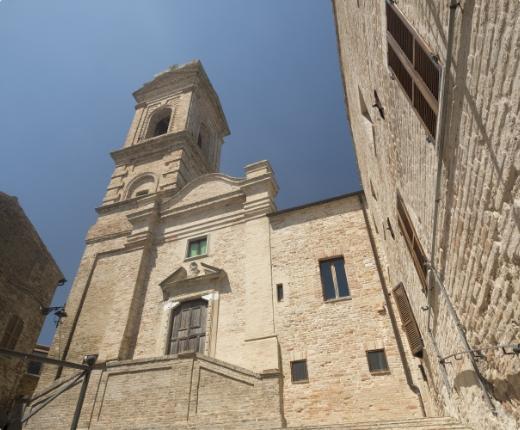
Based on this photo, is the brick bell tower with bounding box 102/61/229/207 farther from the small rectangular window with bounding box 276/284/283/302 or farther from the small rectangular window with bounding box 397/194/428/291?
the small rectangular window with bounding box 397/194/428/291

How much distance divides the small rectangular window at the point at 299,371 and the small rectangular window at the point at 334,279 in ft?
7.13

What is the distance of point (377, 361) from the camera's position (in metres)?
9.97

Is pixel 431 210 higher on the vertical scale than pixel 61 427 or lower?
higher

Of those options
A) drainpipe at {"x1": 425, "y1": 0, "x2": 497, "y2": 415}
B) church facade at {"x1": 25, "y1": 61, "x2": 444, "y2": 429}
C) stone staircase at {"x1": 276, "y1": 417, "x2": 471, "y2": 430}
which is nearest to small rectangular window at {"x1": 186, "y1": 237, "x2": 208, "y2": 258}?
church facade at {"x1": 25, "y1": 61, "x2": 444, "y2": 429}

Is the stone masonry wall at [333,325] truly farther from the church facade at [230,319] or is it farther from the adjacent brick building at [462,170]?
the adjacent brick building at [462,170]

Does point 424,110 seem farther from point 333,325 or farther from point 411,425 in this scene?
point 333,325

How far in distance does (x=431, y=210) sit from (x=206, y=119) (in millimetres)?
26014

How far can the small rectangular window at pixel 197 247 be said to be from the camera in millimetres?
15291

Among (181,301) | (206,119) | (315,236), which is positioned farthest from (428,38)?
(206,119)

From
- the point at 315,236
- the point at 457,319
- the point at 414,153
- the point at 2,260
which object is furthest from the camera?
the point at 2,260

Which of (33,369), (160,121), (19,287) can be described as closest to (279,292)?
(19,287)

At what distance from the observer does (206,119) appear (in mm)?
28641

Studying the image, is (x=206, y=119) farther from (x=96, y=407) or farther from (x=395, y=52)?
(x=395, y=52)

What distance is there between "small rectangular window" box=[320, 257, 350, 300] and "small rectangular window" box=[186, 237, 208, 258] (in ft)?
16.8
